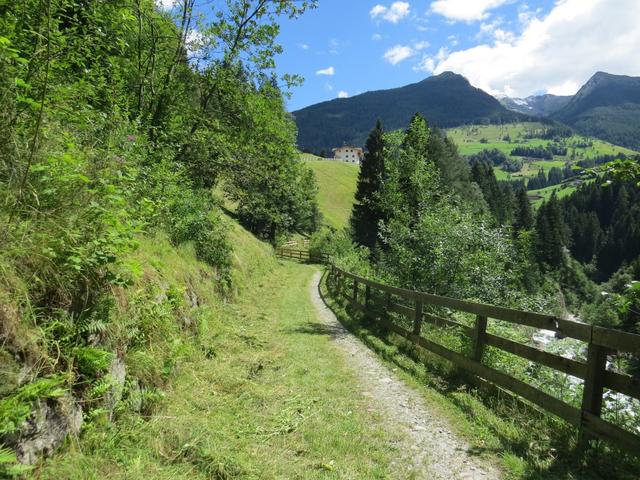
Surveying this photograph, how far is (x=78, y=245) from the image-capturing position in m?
3.90

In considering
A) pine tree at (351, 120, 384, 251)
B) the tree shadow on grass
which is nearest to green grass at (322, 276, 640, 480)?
the tree shadow on grass

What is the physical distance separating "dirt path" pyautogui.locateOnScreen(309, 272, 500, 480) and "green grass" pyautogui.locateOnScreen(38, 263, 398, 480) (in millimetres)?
216

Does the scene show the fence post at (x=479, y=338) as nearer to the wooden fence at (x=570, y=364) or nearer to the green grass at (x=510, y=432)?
the wooden fence at (x=570, y=364)

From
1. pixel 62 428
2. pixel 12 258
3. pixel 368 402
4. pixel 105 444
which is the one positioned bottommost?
pixel 368 402

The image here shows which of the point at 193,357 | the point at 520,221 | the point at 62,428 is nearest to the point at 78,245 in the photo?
the point at 62,428

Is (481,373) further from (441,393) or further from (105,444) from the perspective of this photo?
(105,444)

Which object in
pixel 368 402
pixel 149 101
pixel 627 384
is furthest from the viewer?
pixel 149 101

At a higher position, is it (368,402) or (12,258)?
(12,258)

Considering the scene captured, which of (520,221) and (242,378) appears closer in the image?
(242,378)

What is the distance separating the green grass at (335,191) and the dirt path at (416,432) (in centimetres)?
7925

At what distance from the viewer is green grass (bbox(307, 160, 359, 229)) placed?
9638 centimetres

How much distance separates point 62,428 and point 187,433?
3.89 feet

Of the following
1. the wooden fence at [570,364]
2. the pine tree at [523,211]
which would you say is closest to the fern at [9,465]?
the wooden fence at [570,364]

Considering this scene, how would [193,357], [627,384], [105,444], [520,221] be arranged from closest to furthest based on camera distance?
[105,444] < [627,384] < [193,357] < [520,221]
